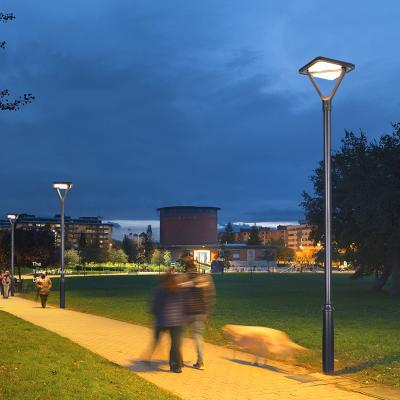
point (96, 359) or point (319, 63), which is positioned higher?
point (319, 63)

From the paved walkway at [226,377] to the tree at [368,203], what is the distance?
714 inches

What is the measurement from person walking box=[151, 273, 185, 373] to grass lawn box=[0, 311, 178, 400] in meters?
0.83

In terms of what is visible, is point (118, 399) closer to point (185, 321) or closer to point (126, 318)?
point (185, 321)

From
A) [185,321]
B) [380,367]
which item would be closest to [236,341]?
[185,321]

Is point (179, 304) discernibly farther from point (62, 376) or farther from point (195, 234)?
point (195, 234)

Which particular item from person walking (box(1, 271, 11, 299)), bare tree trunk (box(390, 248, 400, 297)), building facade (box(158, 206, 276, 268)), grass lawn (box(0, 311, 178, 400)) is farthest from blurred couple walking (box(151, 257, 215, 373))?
building facade (box(158, 206, 276, 268))

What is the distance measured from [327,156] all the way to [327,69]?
1430 millimetres

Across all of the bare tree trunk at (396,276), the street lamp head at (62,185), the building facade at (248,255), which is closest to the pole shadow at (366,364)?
the street lamp head at (62,185)

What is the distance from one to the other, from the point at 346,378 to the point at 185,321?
8.76 feet

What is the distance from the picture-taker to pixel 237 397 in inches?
333

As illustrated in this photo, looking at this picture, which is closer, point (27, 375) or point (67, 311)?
point (27, 375)

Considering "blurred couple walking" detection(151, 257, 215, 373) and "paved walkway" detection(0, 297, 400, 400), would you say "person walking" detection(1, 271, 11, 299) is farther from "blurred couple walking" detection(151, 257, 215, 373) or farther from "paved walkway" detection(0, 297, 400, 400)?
"blurred couple walking" detection(151, 257, 215, 373)

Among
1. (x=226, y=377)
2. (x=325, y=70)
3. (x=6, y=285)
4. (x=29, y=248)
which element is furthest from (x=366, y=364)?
(x=29, y=248)

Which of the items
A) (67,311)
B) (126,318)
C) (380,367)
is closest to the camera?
(380,367)
